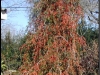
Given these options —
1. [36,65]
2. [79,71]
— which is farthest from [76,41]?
[36,65]

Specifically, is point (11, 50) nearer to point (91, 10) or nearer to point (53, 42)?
point (53, 42)

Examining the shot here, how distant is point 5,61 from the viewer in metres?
4.30

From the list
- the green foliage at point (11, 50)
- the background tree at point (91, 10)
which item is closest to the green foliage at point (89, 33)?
the background tree at point (91, 10)

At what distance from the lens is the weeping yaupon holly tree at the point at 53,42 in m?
2.88

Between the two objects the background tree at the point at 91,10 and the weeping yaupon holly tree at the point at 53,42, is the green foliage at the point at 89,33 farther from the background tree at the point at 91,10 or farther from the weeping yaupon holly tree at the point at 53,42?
the weeping yaupon holly tree at the point at 53,42

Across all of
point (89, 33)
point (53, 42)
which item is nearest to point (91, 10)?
point (89, 33)

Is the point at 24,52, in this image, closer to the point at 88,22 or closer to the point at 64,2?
the point at 64,2

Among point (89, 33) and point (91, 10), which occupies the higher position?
point (91, 10)

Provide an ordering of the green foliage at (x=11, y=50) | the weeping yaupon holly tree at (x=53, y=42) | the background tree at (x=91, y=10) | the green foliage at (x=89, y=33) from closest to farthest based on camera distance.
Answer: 1. the weeping yaupon holly tree at (x=53, y=42)
2. the green foliage at (x=11, y=50)
3. the green foliage at (x=89, y=33)
4. the background tree at (x=91, y=10)

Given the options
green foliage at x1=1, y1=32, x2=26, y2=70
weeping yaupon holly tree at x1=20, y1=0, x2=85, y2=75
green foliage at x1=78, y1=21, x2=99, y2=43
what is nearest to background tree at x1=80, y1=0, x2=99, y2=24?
green foliage at x1=78, y1=21, x2=99, y2=43

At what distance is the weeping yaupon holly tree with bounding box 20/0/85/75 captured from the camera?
288 centimetres

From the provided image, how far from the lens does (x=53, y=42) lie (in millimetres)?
2934

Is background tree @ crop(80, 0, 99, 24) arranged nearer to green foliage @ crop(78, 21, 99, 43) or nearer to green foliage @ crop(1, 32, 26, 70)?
green foliage @ crop(78, 21, 99, 43)

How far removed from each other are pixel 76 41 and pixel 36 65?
0.63 metres
